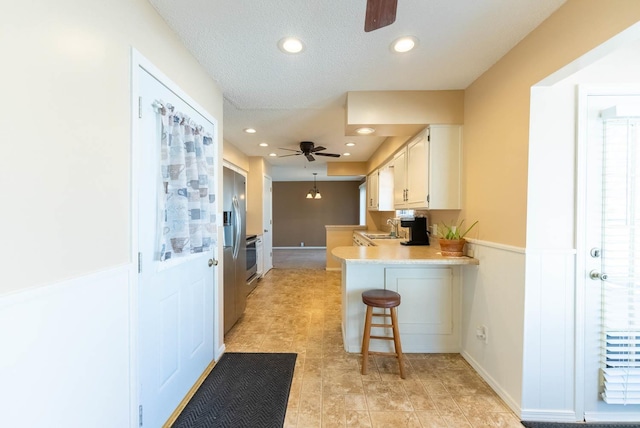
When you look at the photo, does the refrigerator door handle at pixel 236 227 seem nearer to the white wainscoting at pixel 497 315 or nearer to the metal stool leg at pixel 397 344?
the metal stool leg at pixel 397 344

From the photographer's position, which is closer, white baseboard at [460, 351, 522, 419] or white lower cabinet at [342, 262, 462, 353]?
white baseboard at [460, 351, 522, 419]

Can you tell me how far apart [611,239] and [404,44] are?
178cm

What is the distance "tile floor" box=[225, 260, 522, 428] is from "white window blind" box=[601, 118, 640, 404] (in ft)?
2.34

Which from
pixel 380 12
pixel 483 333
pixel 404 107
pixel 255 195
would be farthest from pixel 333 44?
pixel 255 195

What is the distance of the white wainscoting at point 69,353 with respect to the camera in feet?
2.71

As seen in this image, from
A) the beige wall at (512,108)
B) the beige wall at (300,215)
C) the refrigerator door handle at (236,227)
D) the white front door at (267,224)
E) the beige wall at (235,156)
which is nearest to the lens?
the beige wall at (512,108)

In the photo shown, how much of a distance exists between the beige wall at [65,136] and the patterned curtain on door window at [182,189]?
24cm

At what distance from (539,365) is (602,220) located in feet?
3.25

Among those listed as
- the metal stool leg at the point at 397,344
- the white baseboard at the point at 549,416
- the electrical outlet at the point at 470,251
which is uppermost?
the electrical outlet at the point at 470,251

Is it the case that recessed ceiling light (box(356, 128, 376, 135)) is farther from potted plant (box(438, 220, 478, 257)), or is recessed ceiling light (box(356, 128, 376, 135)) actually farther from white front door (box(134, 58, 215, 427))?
white front door (box(134, 58, 215, 427))

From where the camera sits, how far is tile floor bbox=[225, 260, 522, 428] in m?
1.73

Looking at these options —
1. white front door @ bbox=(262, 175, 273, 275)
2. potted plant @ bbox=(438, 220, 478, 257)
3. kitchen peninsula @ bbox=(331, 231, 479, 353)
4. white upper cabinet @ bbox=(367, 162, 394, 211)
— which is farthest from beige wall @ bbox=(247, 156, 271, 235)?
potted plant @ bbox=(438, 220, 478, 257)

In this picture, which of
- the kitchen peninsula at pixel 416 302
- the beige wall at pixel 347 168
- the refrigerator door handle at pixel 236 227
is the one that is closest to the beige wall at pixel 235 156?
the refrigerator door handle at pixel 236 227

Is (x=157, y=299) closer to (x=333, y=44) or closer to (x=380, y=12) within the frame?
(x=380, y=12)
